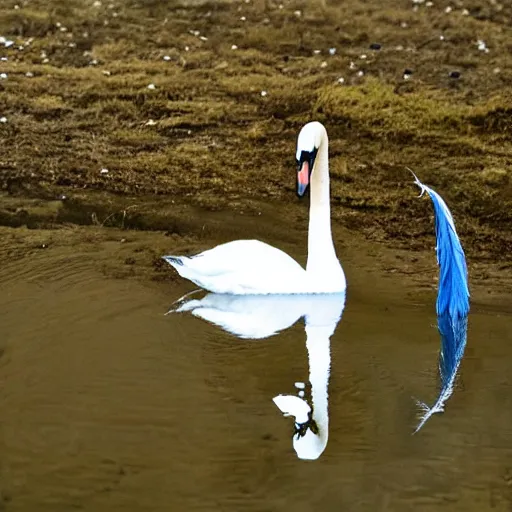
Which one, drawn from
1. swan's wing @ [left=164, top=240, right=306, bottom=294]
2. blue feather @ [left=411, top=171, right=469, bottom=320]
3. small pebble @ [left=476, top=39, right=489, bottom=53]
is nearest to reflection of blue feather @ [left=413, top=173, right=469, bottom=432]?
blue feather @ [left=411, top=171, right=469, bottom=320]

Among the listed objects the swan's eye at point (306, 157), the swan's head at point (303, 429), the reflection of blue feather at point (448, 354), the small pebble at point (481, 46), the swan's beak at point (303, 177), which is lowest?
the swan's head at point (303, 429)

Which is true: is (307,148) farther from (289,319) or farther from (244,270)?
(289,319)

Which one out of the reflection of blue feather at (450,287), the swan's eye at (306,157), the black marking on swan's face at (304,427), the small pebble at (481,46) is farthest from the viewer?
the small pebble at (481,46)

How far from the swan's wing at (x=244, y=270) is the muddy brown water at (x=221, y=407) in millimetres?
156

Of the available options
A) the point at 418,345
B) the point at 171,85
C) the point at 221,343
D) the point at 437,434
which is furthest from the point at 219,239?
the point at 171,85

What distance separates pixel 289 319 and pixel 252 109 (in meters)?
3.20

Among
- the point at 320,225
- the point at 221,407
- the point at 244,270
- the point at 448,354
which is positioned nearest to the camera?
the point at 221,407

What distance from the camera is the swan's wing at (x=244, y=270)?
181 inches

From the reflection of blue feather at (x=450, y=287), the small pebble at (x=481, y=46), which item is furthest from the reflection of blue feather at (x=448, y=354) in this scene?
the small pebble at (x=481, y=46)

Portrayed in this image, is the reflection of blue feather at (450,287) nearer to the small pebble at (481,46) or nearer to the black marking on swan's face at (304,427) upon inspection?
the black marking on swan's face at (304,427)

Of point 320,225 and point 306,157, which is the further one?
point 320,225

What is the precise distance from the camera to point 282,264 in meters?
4.61

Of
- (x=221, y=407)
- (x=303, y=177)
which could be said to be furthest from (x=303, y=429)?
(x=303, y=177)

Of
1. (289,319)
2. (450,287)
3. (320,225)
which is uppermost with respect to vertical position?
(320,225)
